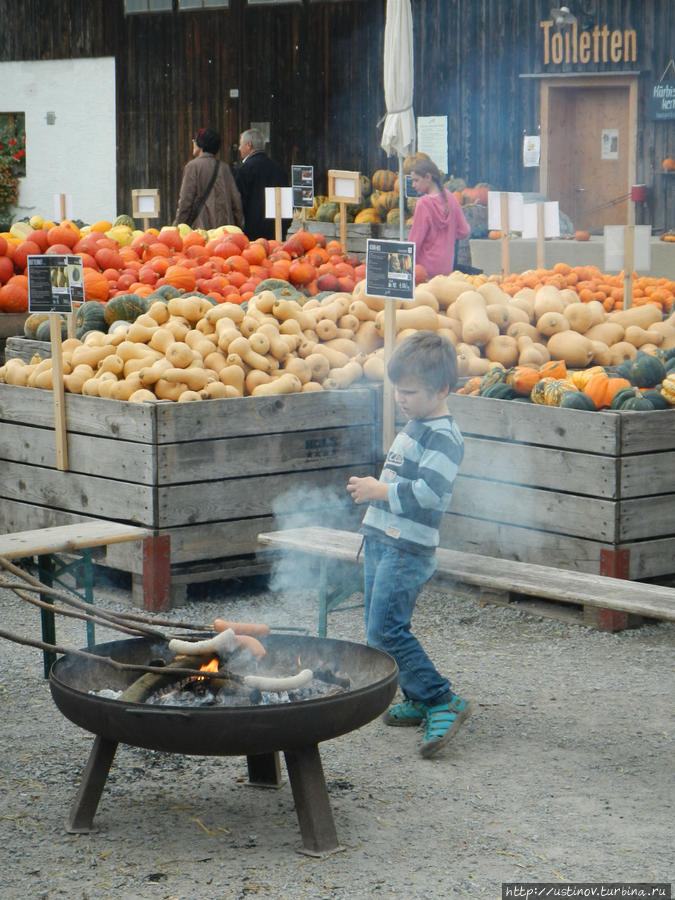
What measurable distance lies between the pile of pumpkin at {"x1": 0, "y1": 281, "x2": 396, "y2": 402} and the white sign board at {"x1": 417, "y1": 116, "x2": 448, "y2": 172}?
10656 mm

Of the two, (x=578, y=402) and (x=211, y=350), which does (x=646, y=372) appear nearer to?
(x=578, y=402)

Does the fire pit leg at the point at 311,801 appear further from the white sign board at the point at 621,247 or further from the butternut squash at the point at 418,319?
the white sign board at the point at 621,247

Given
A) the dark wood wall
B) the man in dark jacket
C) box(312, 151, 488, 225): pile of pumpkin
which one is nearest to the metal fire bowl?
the man in dark jacket

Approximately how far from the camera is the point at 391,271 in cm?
621

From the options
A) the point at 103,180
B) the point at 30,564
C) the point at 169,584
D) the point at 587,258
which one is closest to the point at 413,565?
the point at 169,584

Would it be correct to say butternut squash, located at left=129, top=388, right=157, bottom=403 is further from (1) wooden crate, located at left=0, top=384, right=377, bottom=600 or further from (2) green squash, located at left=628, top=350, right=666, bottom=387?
(2) green squash, located at left=628, top=350, right=666, bottom=387

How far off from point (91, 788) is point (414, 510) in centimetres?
138

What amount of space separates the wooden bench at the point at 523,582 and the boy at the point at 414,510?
0.45 metres

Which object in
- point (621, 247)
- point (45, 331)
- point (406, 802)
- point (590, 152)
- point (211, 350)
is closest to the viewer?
point (406, 802)

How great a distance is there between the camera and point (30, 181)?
2419 centimetres

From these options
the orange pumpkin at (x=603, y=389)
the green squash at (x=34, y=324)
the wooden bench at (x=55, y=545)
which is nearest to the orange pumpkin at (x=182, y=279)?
the green squash at (x=34, y=324)

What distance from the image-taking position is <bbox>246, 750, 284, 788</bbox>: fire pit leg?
416cm

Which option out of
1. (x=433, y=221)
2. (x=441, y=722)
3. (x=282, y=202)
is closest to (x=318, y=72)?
(x=282, y=202)

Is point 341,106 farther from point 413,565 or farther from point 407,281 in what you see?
point 413,565
